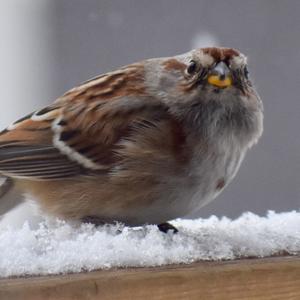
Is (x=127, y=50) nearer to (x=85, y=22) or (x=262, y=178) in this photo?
(x=85, y=22)

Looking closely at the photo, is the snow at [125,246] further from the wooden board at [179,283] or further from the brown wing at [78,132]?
the brown wing at [78,132]

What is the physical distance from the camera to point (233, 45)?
3.26m

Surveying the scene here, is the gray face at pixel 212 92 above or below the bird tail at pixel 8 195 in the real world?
above

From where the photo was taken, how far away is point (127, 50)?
3.27m

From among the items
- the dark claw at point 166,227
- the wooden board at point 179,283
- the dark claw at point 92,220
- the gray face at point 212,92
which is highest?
the gray face at point 212,92

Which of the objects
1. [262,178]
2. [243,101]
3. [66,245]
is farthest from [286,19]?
[66,245]

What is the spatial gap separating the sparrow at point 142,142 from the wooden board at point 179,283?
35cm

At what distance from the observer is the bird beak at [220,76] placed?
1.77 meters

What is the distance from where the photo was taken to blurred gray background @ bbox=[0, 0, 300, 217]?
322 centimetres

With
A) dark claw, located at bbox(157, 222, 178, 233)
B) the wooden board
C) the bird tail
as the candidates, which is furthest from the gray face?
the wooden board

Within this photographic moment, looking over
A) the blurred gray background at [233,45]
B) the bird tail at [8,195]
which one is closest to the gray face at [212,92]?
the bird tail at [8,195]

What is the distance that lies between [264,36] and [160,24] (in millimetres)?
350

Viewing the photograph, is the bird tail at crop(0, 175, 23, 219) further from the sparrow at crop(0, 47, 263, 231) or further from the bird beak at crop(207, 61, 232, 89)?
the bird beak at crop(207, 61, 232, 89)

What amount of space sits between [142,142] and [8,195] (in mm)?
305
